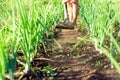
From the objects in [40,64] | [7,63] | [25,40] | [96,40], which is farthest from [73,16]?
[7,63]

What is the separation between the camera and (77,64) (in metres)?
2.58

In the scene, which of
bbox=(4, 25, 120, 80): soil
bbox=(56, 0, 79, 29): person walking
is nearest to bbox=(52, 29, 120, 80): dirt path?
bbox=(4, 25, 120, 80): soil

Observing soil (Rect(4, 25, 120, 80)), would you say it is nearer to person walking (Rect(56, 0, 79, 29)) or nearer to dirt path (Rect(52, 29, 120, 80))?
dirt path (Rect(52, 29, 120, 80))

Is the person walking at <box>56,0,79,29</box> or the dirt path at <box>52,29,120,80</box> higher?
the person walking at <box>56,0,79,29</box>

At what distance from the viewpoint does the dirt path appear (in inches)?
88.1

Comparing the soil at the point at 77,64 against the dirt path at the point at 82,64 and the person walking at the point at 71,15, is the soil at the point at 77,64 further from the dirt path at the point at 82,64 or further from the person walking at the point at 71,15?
the person walking at the point at 71,15

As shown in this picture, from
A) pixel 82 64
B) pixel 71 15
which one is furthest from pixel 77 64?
pixel 71 15

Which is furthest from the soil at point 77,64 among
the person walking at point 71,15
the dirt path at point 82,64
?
the person walking at point 71,15

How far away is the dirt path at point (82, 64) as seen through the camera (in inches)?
88.1

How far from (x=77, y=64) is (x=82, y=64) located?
4cm

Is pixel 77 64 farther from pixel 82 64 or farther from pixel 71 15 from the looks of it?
pixel 71 15

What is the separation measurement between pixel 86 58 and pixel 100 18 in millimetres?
399

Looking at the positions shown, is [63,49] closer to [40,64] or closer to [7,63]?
[40,64]

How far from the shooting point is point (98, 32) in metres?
2.76
